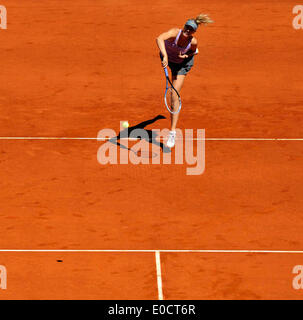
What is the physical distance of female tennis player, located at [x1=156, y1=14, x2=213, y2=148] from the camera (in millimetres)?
10992

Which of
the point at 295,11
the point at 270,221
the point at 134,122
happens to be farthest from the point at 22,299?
the point at 295,11

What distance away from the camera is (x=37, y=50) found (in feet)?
51.5

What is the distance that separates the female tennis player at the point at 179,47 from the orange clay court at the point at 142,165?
1.31 meters

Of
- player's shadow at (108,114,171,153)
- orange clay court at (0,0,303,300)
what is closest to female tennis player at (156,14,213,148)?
player's shadow at (108,114,171,153)

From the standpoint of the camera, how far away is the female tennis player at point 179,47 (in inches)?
433

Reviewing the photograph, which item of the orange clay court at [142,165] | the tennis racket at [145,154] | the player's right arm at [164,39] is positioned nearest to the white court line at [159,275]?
Answer: the orange clay court at [142,165]

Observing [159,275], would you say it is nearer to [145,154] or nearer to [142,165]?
[142,165]

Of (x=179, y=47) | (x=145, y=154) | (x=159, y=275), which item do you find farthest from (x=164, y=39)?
(x=159, y=275)

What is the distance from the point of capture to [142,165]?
1146cm

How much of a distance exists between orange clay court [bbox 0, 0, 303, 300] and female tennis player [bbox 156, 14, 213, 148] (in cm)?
131

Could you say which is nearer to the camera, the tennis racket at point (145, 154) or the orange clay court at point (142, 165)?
the orange clay court at point (142, 165)

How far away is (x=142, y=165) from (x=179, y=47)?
1.91 metres

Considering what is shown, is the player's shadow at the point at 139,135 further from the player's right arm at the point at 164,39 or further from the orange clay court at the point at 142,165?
the player's right arm at the point at 164,39

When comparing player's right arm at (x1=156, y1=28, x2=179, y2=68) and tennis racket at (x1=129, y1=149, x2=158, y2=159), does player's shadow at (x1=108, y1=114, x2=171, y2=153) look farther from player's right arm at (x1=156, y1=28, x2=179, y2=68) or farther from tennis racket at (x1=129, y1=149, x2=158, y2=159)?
player's right arm at (x1=156, y1=28, x2=179, y2=68)
